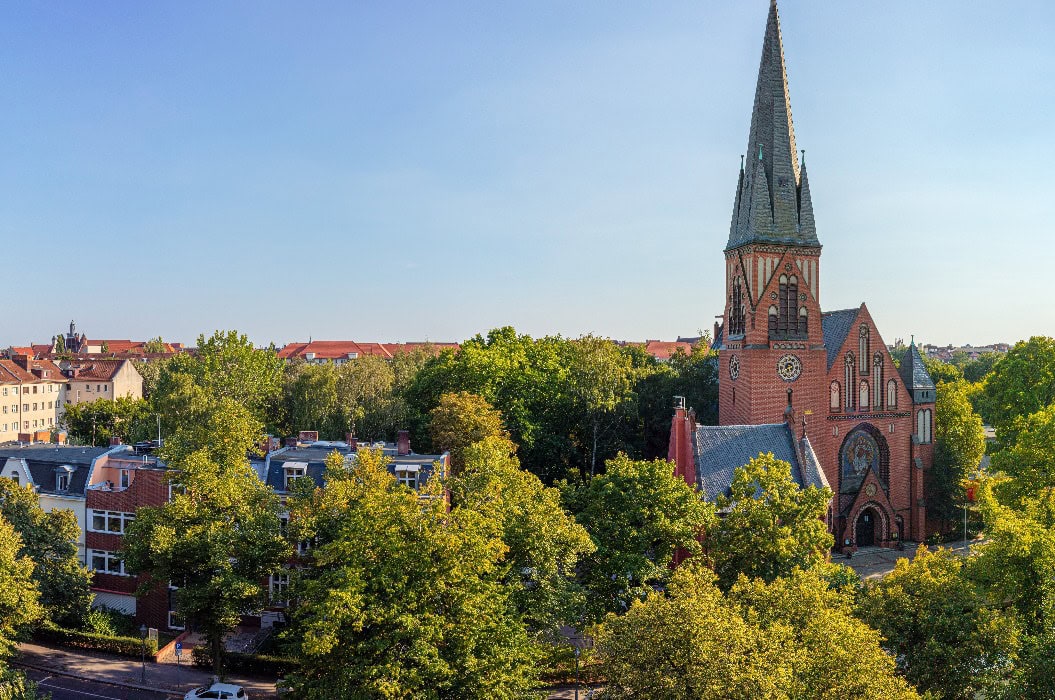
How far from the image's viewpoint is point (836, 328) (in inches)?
2101

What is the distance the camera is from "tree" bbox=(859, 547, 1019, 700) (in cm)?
2348

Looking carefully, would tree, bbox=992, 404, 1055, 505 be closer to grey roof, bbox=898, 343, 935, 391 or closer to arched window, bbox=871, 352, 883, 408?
arched window, bbox=871, 352, 883, 408

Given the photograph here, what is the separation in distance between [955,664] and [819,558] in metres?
7.23

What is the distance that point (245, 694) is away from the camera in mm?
31281

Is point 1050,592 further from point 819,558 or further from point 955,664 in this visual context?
point 819,558

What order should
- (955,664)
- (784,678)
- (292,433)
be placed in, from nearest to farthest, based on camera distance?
1. (784,678)
2. (955,664)
3. (292,433)

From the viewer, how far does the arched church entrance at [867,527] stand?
51.6m

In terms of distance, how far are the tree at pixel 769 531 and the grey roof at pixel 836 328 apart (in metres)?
22.7

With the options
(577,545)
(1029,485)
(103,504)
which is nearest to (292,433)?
(103,504)

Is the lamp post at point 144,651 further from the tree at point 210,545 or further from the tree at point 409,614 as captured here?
the tree at point 409,614

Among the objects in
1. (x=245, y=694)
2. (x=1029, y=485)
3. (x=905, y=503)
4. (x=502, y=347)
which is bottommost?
(x=245, y=694)

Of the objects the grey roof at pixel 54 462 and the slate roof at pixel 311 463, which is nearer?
the slate roof at pixel 311 463

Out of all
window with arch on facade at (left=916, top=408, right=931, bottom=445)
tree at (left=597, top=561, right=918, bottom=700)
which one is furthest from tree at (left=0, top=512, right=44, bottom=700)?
window with arch on facade at (left=916, top=408, right=931, bottom=445)

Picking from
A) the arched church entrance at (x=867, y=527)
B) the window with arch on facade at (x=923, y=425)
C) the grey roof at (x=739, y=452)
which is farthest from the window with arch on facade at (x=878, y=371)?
the grey roof at (x=739, y=452)
